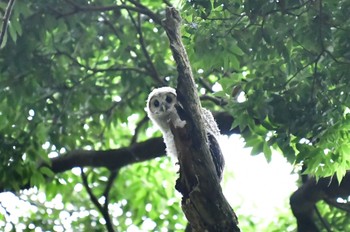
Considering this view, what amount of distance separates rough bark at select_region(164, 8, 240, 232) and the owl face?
156cm

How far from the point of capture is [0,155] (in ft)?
22.5

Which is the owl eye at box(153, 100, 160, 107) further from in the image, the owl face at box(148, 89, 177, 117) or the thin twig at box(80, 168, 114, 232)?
the thin twig at box(80, 168, 114, 232)

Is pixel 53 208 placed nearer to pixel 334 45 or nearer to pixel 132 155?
pixel 132 155

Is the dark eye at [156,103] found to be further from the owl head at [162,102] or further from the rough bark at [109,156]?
the rough bark at [109,156]

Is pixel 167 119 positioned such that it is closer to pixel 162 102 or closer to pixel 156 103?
pixel 162 102

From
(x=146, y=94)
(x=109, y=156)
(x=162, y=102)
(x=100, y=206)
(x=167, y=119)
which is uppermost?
(x=146, y=94)

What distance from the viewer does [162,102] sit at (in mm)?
6051

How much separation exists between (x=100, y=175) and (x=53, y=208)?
638 millimetres

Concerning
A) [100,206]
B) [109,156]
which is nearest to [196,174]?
[109,156]

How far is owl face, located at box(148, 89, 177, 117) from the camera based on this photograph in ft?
19.6

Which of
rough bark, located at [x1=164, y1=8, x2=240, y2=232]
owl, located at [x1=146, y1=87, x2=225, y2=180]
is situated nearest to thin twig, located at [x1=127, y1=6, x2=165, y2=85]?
owl, located at [x1=146, y1=87, x2=225, y2=180]

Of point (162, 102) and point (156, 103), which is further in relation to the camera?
point (156, 103)

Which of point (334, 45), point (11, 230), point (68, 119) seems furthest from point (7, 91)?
point (334, 45)

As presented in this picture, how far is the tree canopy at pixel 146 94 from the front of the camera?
17.5ft
